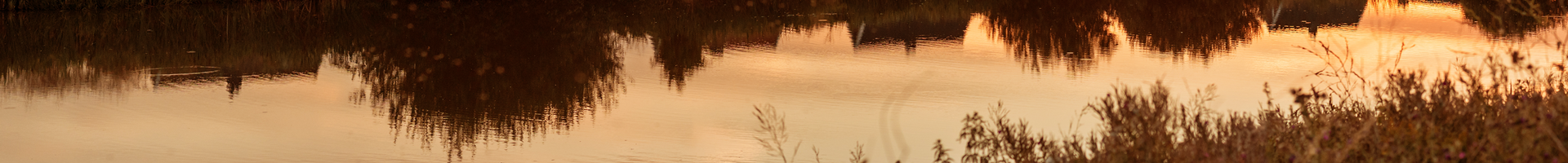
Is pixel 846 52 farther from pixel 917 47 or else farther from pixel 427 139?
pixel 427 139

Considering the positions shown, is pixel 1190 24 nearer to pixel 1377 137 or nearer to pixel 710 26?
pixel 710 26

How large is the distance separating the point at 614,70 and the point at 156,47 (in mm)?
3669

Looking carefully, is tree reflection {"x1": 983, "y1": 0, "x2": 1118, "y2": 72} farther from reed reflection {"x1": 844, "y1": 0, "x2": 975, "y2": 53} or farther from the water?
reed reflection {"x1": 844, "y1": 0, "x2": 975, "y2": 53}

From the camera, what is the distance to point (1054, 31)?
1433cm

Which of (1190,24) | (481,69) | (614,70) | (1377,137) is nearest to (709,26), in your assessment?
(1190,24)

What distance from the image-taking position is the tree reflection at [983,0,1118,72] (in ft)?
37.3

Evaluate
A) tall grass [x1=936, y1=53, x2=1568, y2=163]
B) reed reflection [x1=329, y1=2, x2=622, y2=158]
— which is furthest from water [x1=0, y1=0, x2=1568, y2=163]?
tall grass [x1=936, y1=53, x2=1568, y2=163]

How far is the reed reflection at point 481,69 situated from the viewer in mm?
7328

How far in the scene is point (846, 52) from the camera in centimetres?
1179

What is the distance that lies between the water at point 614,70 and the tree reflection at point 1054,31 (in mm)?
59

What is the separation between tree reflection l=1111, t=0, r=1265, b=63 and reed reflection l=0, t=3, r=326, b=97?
602 centimetres

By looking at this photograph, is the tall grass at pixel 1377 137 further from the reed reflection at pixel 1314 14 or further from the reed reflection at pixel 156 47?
the reed reflection at pixel 1314 14

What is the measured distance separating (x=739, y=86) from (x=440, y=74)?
172cm

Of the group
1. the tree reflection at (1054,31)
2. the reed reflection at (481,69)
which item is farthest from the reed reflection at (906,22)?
the reed reflection at (481,69)
